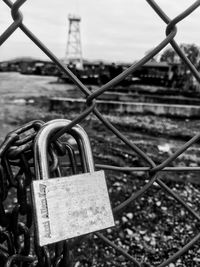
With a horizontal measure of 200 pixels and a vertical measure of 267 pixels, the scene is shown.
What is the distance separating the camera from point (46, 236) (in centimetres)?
45

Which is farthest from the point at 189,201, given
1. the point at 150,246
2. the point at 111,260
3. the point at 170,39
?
the point at 170,39

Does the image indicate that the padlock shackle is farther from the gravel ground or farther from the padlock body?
the gravel ground

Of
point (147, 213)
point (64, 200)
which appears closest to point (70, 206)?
point (64, 200)

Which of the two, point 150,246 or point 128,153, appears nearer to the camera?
point 150,246

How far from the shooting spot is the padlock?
1.47ft

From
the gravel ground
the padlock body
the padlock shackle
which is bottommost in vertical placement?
the gravel ground

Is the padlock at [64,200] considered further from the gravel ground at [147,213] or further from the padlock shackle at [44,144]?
the gravel ground at [147,213]

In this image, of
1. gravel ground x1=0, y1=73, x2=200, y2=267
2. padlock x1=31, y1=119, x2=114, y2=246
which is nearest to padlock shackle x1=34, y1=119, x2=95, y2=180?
padlock x1=31, y1=119, x2=114, y2=246

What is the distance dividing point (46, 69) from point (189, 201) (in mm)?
24376

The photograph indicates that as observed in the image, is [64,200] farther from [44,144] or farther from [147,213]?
[147,213]

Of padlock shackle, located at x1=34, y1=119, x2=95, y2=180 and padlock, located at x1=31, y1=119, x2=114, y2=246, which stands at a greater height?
padlock shackle, located at x1=34, y1=119, x2=95, y2=180

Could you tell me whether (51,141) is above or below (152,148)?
above

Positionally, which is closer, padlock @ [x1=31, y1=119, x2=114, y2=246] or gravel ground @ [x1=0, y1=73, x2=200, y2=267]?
padlock @ [x1=31, y1=119, x2=114, y2=246]

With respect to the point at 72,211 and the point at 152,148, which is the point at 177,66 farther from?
the point at 72,211
